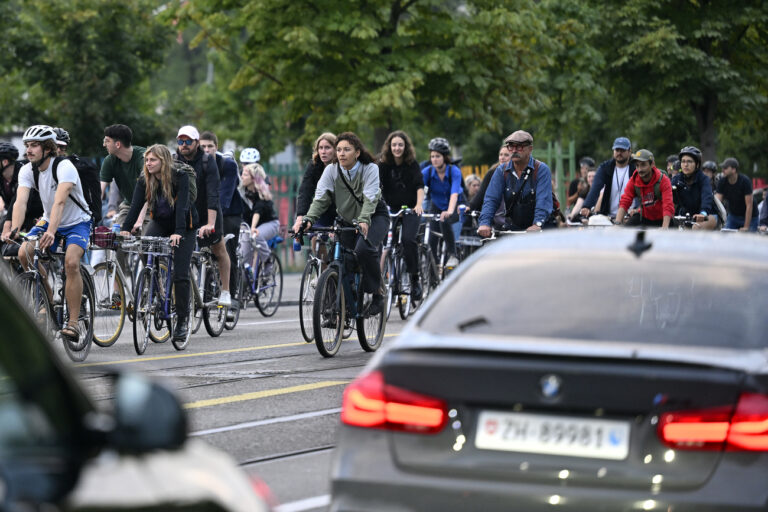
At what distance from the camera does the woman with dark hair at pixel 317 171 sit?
13.7 m

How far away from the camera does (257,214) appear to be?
18719mm

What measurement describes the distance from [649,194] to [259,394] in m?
6.30

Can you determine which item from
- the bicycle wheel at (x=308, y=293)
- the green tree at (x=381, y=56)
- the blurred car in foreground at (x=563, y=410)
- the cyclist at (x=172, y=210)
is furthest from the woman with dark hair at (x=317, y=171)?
the green tree at (x=381, y=56)

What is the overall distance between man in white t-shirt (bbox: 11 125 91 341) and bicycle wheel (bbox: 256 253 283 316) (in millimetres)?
5870

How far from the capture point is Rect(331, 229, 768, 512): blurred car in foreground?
4074 millimetres

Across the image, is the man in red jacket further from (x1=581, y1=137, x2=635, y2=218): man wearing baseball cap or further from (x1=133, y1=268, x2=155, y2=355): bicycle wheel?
(x1=133, y1=268, x2=155, y2=355): bicycle wheel

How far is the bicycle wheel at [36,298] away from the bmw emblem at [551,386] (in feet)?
28.7

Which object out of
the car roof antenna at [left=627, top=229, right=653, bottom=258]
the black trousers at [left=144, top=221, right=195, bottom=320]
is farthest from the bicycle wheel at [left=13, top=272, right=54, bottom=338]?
the car roof antenna at [left=627, top=229, right=653, bottom=258]

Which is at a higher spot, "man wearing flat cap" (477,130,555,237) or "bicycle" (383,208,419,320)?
"man wearing flat cap" (477,130,555,237)

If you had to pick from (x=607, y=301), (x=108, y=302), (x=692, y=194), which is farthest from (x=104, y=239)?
(x=607, y=301)

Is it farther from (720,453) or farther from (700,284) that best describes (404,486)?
(700,284)

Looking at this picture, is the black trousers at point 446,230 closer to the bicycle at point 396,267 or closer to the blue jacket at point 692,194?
the bicycle at point 396,267

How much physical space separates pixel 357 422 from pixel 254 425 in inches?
180

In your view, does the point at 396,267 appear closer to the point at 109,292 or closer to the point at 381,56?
the point at 109,292
